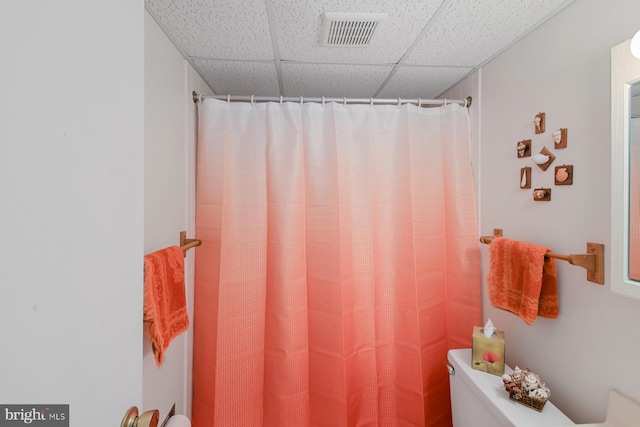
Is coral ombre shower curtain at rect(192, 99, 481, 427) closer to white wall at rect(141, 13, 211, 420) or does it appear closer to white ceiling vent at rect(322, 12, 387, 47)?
white wall at rect(141, 13, 211, 420)

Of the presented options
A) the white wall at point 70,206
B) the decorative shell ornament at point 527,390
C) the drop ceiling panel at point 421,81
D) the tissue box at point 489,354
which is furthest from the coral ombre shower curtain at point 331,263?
the white wall at point 70,206

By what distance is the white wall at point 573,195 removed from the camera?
0.73 m

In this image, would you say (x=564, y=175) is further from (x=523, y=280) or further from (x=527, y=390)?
(x=527, y=390)

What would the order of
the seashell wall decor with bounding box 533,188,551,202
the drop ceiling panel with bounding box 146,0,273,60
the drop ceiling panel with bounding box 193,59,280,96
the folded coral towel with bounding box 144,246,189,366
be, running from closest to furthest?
the folded coral towel with bounding box 144,246,189,366 → the drop ceiling panel with bounding box 146,0,273,60 → the seashell wall decor with bounding box 533,188,551,202 → the drop ceiling panel with bounding box 193,59,280,96

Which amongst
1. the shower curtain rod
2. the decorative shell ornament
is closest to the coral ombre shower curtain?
the shower curtain rod

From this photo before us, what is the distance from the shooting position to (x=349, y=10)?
851 mm

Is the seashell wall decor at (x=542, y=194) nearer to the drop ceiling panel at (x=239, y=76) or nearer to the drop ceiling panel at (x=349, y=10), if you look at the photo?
the drop ceiling panel at (x=349, y=10)

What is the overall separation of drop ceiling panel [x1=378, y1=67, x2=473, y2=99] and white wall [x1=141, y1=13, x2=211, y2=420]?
3.50 ft

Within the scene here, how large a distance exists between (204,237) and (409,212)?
110 centimetres

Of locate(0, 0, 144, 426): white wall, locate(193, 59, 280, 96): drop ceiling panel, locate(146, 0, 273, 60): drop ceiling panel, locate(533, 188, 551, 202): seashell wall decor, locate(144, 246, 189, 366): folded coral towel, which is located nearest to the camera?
locate(0, 0, 144, 426): white wall

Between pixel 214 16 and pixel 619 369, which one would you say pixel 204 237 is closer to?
pixel 214 16

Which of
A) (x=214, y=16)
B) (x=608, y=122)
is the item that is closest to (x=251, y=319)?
(x=214, y=16)

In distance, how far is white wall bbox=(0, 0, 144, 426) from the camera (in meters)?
0.26

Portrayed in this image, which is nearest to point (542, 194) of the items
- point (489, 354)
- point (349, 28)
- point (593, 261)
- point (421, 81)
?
point (593, 261)
